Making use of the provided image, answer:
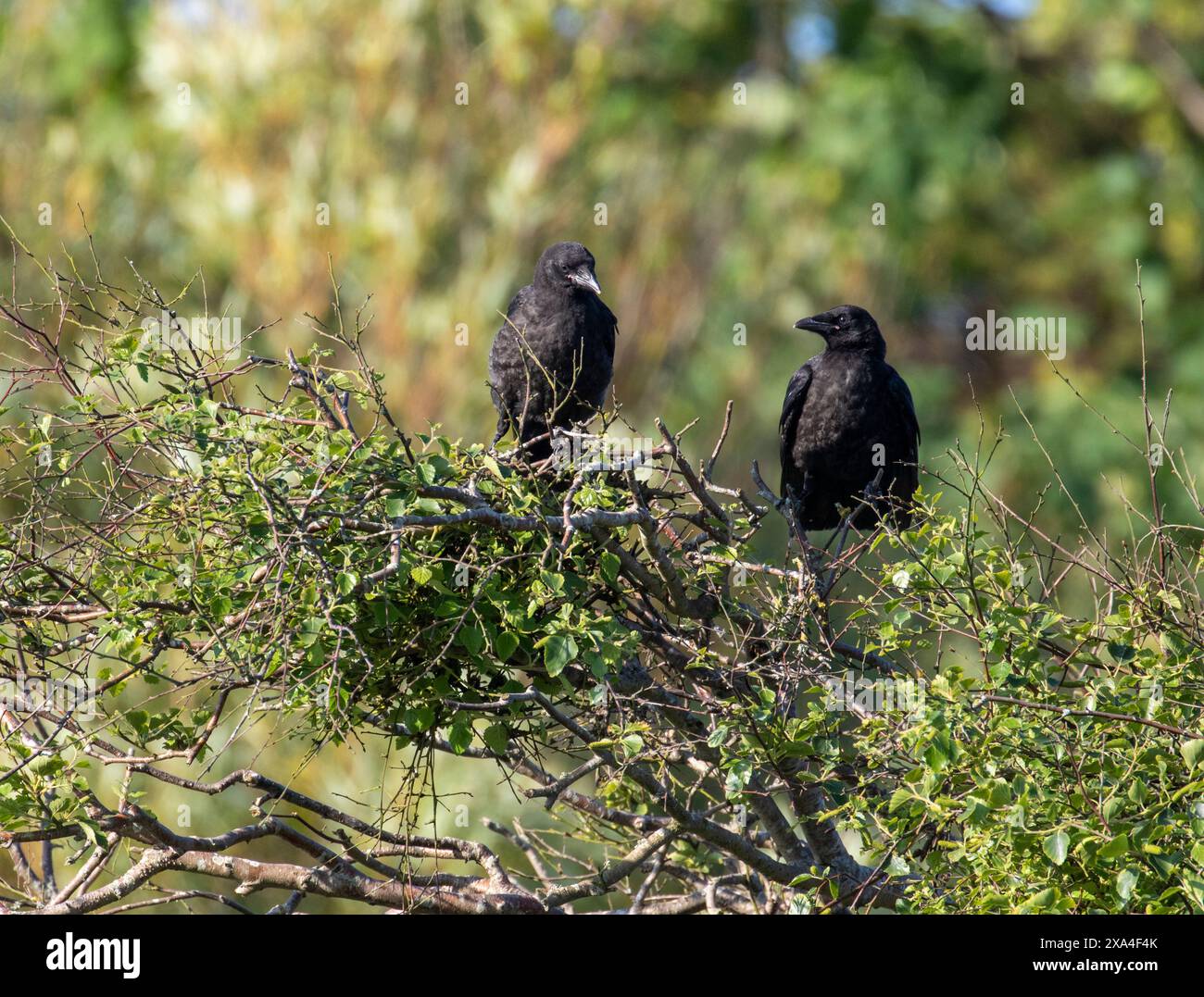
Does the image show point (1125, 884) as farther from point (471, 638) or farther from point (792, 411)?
point (792, 411)

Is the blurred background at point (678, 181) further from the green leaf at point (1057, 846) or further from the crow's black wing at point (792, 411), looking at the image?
the green leaf at point (1057, 846)

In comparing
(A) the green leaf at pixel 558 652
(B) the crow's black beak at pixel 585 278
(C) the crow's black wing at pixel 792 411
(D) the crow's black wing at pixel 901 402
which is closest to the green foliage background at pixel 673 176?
(B) the crow's black beak at pixel 585 278

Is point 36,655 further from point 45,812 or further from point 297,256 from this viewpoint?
point 297,256

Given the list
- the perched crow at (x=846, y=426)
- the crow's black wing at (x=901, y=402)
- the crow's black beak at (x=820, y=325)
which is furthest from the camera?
the crow's black beak at (x=820, y=325)

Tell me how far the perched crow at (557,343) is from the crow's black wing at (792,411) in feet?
2.79

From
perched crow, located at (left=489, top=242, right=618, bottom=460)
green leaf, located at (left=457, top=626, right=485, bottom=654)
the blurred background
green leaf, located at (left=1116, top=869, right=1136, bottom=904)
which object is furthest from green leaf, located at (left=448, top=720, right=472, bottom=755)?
the blurred background

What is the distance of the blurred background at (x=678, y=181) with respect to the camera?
12.6 meters

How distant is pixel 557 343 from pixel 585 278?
1.09 feet

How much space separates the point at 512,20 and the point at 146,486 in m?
10.5

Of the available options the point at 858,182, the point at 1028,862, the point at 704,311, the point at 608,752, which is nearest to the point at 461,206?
the point at 704,311

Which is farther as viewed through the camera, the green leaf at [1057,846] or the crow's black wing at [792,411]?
the crow's black wing at [792,411]

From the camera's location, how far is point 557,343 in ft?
22.1

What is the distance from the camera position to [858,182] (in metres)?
18.9

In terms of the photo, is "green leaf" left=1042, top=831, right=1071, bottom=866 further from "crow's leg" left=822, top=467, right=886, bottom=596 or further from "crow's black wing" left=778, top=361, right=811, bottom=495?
"crow's black wing" left=778, top=361, right=811, bottom=495
